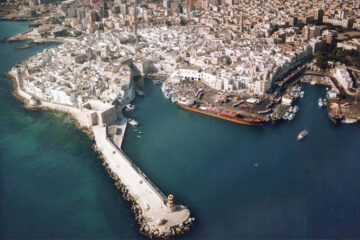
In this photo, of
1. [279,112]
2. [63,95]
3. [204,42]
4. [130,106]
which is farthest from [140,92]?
[204,42]

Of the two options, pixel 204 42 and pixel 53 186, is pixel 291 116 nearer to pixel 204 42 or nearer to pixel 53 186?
pixel 53 186

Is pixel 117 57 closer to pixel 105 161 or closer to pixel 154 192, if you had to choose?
pixel 105 161

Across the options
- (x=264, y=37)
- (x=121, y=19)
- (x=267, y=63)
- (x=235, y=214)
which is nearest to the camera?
(x=235, y=214)

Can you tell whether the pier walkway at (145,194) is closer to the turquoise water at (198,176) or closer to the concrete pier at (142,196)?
the concrete pier at (142,196)

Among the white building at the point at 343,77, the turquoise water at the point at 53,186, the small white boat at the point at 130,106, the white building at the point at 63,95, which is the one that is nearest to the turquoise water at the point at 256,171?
the small white boat at the point at 130,106

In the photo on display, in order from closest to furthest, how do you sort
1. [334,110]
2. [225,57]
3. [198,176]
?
[198,176] → [334,110] → [225,57]

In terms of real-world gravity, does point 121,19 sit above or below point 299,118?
above

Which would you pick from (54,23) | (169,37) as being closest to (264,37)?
(169,37)
